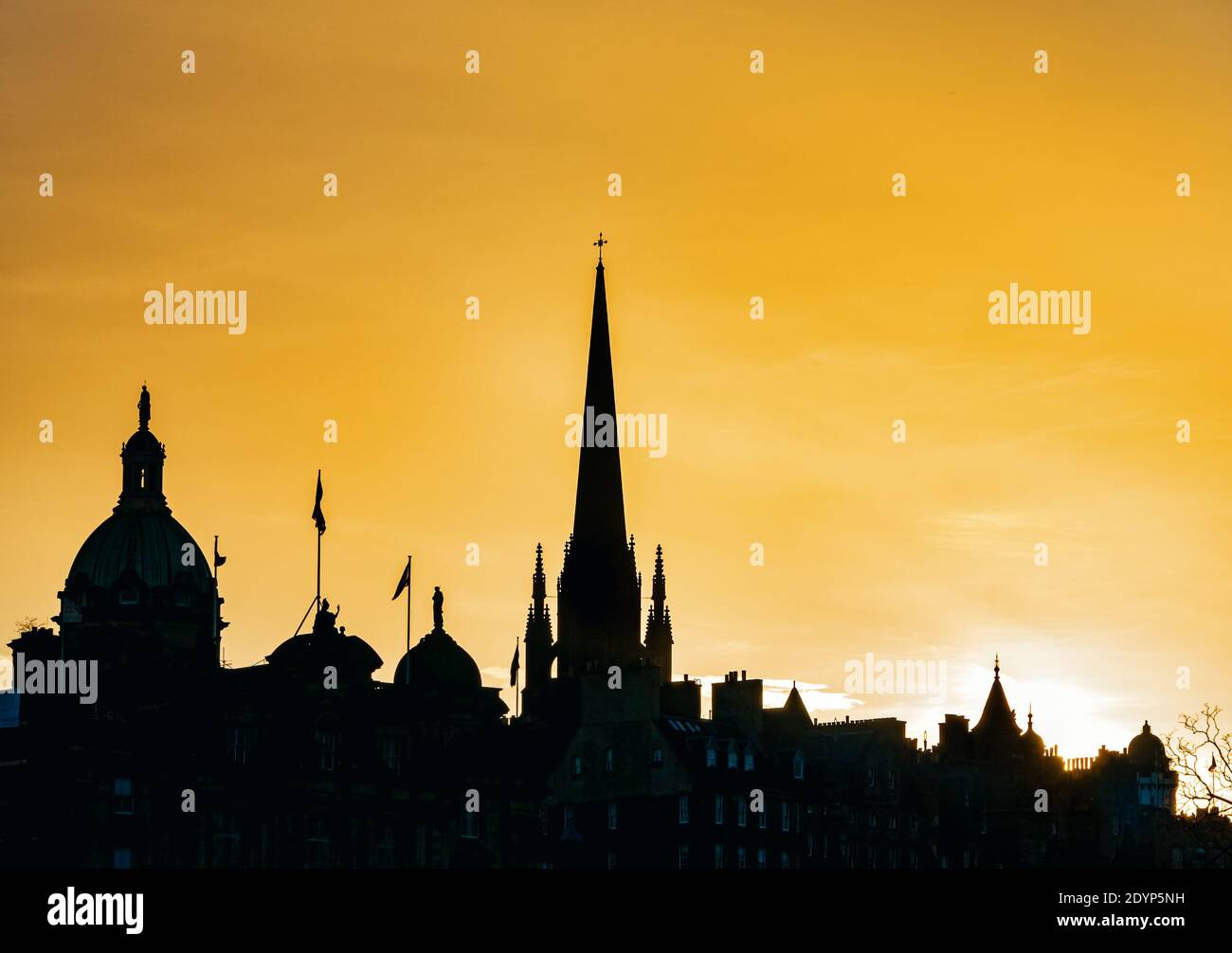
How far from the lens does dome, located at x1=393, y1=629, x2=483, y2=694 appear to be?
476 feet

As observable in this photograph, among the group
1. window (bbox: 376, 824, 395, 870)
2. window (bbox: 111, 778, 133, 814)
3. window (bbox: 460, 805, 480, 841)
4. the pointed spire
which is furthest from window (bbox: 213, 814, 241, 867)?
the pointed spire

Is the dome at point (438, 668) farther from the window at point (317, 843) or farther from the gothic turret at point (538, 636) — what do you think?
the gothic turret at point (538, 636)

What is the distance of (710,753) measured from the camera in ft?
485

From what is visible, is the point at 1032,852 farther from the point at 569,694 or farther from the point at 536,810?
the point at 536,810

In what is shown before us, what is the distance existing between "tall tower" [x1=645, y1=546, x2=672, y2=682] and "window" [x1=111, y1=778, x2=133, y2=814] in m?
58.1

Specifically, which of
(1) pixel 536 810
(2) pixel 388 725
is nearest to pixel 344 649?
(2) pixel 388 725

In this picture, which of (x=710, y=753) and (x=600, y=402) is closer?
(x=710, y=753)

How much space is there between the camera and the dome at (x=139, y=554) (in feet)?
480

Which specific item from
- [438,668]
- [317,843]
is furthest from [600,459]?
[317,843]

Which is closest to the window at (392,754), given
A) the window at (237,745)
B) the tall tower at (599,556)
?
the window at (237,745)

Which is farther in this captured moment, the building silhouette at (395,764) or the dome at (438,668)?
the dome at (438,668)

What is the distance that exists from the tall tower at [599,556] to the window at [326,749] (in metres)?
34.9

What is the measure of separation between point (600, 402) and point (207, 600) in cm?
5165
